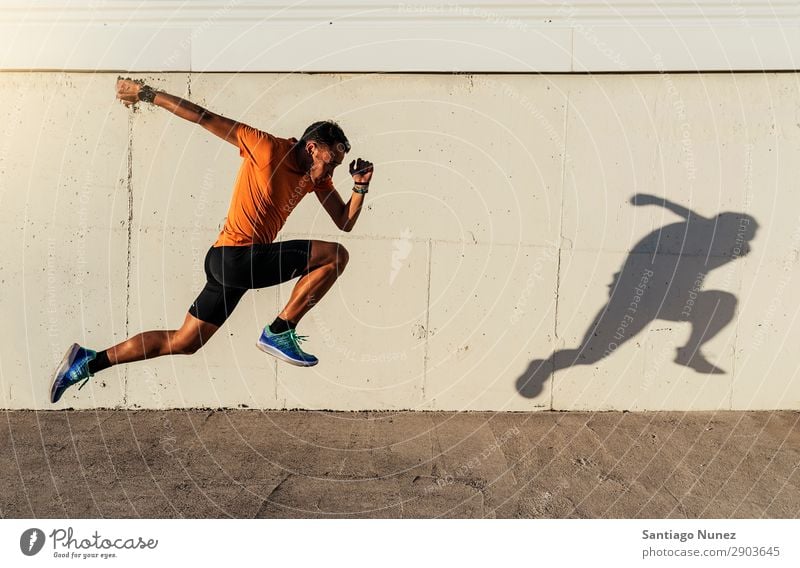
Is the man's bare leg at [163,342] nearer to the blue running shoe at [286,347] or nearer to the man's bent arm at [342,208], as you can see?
the blue running shoe at [286,347]

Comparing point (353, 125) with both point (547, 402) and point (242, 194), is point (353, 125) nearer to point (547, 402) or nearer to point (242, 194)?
point (242, 194)

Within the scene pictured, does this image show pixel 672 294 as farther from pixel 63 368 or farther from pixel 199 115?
pixel 63 368

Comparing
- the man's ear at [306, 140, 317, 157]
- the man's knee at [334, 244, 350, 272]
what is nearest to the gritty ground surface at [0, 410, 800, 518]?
the man's knee at [334, 244, 350, 272]

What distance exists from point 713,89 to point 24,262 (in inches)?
269

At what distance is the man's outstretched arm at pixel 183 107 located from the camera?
7.05 m

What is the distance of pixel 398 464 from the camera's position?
255 inches

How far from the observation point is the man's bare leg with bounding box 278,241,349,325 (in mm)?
7207

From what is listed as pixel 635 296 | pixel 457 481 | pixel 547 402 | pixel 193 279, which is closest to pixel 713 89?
pixel 635 296

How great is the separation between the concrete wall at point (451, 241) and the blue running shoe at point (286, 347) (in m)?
0.10

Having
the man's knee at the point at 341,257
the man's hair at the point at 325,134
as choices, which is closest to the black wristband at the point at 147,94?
the man's hair at the point at 325,134

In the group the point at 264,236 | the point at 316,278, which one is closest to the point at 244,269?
the point at 264,236
